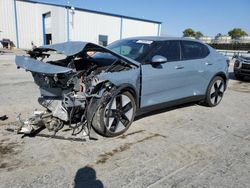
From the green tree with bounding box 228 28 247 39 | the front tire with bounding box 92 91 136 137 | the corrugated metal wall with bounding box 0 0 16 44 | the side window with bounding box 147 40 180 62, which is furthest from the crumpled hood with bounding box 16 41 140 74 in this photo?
the green tree with bounding box 228 28 247 39

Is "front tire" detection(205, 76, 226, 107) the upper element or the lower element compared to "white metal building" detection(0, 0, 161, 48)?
lower

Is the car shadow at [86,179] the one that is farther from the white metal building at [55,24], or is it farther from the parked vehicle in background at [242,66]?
the white metal building at [55,24]

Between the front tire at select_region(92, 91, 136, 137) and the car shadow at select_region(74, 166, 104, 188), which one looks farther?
the front tire at select_region(92, 91, 136, 137)

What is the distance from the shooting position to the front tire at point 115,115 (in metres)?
3.88

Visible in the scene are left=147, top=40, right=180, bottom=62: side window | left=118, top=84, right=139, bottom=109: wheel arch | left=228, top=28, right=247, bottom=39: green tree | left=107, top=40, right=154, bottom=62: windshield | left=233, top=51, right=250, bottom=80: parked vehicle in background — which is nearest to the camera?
left=118, top=84, right=139, bottom=109: wheel arch

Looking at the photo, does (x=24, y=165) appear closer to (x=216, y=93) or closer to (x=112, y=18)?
(x=216, y=93)

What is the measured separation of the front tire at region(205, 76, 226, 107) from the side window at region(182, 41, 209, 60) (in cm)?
71

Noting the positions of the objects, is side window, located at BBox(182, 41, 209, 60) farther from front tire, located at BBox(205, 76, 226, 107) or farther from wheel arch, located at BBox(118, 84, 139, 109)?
wheel arch, located at BBox(118, 84, 139, 109)

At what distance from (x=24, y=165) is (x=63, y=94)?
3.91 feet

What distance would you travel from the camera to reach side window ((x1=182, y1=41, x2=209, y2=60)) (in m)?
5.33

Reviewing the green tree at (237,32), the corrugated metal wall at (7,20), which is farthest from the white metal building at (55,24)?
the green tree at (237,32)

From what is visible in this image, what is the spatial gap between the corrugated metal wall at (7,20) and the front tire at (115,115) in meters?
34.6

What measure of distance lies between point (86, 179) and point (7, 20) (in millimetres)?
36152

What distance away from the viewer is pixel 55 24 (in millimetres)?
32719
